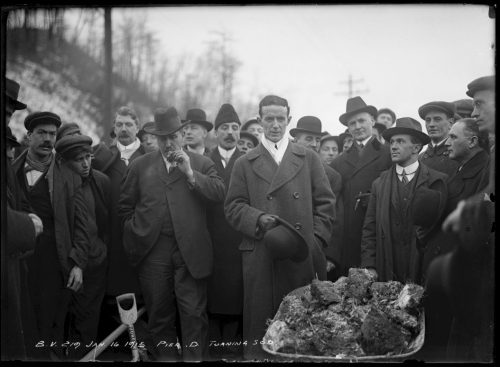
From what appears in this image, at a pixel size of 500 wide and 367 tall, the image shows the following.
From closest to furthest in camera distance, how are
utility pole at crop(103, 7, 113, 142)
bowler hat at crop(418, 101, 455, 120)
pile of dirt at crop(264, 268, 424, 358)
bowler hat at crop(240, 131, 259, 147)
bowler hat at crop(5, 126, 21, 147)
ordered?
pile of dirt at crop(264, 268, 424, 358) < bowler hat at crop(5, 126, 21, 147) < bowler hat at crop(418, 101, 455, 120) < utility pole at crop(103, 7, 113, 142) < bowler hat at crop(240, 131, 259, 147)

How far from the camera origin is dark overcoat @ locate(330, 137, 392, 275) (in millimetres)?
6090

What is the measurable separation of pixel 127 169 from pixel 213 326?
65.2 inches

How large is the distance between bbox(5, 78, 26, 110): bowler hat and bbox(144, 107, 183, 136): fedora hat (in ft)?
4.04

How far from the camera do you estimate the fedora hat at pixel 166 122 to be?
6051 millimetres

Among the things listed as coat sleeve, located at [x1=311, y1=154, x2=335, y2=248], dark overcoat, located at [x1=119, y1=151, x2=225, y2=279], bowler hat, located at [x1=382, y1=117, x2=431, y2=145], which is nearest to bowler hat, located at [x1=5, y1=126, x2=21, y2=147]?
dark overcoat, located at [x1=119, y1=151, x2=225, y2=279]

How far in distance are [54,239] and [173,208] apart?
1114 millimetres

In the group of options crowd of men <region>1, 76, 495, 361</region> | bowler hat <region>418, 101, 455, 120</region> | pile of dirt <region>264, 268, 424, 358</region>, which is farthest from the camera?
bowler hat <region>418, 101, 455, 120</region>

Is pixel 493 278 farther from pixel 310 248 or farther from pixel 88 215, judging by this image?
pixel 88 215

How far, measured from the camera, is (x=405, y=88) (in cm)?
604

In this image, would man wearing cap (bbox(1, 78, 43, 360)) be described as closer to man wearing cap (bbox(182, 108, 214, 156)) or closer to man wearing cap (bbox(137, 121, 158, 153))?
man wearing cap (bbox(137, 121, 158, 153))

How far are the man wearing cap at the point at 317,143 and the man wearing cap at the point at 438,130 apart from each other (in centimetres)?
82

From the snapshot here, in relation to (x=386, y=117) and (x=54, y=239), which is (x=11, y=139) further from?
(x=386, y=117)

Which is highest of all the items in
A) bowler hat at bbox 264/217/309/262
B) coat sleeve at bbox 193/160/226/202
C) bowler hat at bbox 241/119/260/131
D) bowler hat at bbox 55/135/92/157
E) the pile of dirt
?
bowler hat at bbox 241/119/260/131

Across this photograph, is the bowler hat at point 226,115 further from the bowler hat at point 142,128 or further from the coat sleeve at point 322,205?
the coat sleeve at point 322,205
